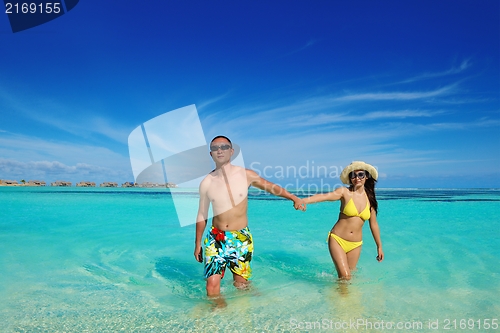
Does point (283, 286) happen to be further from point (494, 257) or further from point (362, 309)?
point (494, 257)

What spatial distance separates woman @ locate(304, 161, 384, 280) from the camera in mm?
4648

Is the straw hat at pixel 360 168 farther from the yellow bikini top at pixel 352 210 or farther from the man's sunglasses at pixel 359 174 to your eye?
the yellow bikini top at pixel 352 210

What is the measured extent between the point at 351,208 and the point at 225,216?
5.95ft

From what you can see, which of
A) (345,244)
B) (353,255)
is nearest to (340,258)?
(345,244)

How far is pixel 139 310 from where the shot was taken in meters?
4.01

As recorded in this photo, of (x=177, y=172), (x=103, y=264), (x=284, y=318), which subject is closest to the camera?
(x=284, y=318)

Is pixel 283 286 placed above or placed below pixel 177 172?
below

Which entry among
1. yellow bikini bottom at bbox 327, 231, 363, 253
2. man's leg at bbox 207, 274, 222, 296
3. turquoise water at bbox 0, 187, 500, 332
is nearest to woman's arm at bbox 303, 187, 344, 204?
yellow bikini bottom at bbox 327, 231, 363, 253

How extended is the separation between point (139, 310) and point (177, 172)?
3.95 metres

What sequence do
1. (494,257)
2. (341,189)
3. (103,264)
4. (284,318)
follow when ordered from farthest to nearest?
1. (494,257)
2. (103,264)
3. (341,189)
4. (284,318)

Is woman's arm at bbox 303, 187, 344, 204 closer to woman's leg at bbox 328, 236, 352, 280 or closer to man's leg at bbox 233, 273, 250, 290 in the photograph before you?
woman's leg at bbox 328, 236, 352, 280

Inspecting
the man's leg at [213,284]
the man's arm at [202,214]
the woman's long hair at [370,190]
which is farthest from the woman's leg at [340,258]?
the man's arm at [202,214]

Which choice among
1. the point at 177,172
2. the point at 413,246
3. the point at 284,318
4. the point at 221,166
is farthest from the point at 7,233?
the point at 413,246

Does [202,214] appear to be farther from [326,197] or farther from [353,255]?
[353,255]
